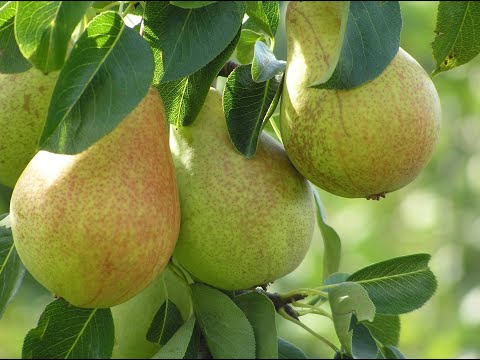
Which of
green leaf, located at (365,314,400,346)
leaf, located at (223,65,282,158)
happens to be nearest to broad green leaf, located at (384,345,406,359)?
green leaf, located at (365,314,400,346)

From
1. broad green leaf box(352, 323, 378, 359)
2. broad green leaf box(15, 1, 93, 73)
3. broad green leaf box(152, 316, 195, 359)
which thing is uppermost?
broad green leaf box(15, 1, 93, 73)

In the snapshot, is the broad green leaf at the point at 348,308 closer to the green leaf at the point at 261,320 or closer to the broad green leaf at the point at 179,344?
the green leaf at the point at 261,320

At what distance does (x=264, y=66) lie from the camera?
5.42 feet

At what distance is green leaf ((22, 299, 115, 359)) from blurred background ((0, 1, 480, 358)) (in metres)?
1.43

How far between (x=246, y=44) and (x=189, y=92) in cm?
35

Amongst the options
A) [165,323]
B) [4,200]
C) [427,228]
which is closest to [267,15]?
[165,323]

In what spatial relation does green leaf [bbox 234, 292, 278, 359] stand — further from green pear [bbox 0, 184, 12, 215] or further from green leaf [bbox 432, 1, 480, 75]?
green pear [bbox 0, 184, 12, 215]

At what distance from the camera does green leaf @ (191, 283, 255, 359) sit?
1.67m

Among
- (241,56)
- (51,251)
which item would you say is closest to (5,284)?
(51,251)

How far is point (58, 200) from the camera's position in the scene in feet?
4.62

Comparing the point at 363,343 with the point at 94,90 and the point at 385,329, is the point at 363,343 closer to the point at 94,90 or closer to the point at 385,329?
the point at 385,329

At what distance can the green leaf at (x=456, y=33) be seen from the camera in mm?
1605

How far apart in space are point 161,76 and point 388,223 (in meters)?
2.79

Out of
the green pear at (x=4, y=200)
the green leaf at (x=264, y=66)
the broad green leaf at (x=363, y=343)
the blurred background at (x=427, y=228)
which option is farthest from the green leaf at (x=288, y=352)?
the blurred background at (x=427, y=228)
